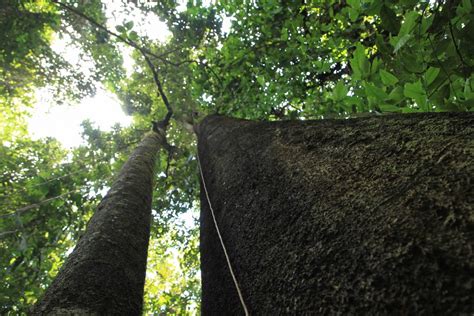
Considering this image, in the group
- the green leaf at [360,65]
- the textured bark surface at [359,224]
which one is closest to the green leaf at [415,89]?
the textured bark surface at [359,224]

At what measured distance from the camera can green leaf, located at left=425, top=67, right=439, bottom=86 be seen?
3.62 feet

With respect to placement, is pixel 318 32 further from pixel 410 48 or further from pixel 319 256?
pixel 319 256

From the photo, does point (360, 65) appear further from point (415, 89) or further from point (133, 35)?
point (133, 35)

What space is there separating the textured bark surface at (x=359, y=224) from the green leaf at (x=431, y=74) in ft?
1.00

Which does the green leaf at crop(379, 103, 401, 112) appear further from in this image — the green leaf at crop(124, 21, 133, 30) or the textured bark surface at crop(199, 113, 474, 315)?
the green leaf at crop(124, 21, 133, 30)

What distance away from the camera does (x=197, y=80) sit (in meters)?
4.97

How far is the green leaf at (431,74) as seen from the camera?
1.10 metres

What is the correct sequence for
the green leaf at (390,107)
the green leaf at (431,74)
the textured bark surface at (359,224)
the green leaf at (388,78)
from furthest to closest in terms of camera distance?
the green leaf at (390,107), the green leaf at (388,78), the green leaf at (431,74), the textured bark surface at (359,224)

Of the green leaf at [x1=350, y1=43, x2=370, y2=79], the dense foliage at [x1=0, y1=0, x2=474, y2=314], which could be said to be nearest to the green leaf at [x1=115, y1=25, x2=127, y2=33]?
the dense foliage at [x1=0, y1=0, x2=474, y2=314]

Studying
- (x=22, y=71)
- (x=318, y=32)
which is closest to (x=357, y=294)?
(x=318, y=32)

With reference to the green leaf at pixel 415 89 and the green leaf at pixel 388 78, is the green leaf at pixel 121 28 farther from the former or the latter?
the green leaf at pixel 415 89

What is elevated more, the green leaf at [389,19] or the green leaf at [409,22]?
the green leaf at [389,19]

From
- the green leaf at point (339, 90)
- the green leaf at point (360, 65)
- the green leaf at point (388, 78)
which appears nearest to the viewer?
the green leaf at point (388, 78)

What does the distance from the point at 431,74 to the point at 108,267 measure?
151cm
